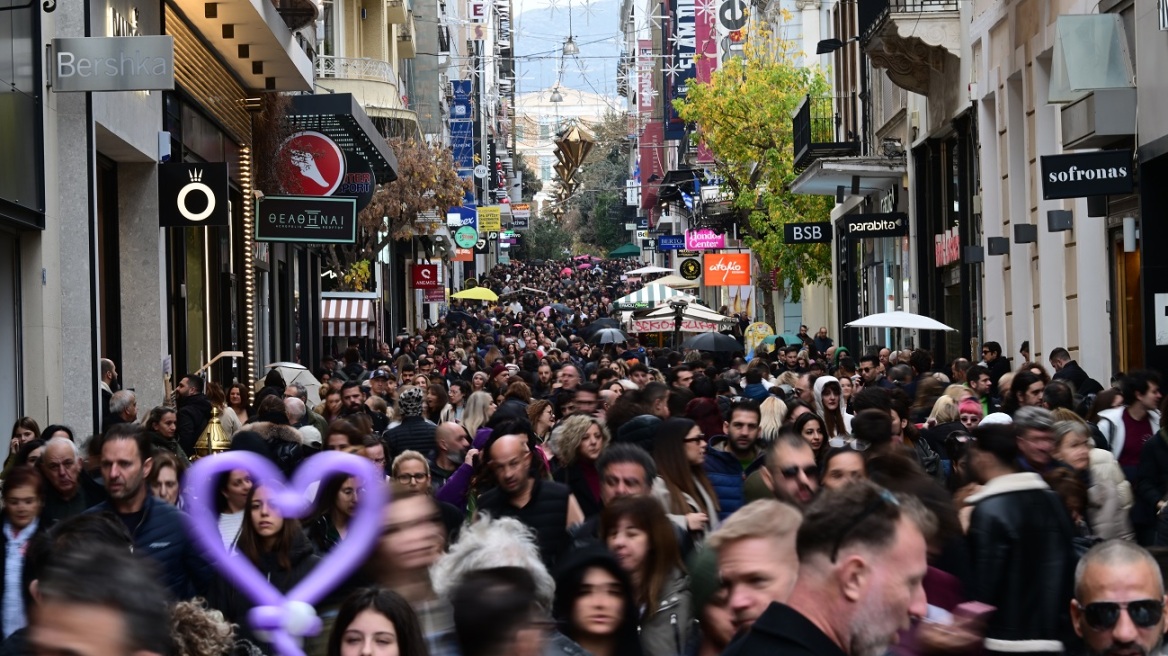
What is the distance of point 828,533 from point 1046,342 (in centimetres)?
2101

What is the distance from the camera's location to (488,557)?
5.93 meters

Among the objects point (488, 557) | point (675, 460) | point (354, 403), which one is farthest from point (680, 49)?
point (488, 557)

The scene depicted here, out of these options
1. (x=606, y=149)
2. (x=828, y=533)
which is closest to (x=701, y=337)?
(x=828, y=533)

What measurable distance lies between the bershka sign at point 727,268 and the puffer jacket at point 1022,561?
38.8 meters

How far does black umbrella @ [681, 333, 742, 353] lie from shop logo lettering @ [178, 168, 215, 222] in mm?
10400

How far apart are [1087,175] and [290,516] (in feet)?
44.2

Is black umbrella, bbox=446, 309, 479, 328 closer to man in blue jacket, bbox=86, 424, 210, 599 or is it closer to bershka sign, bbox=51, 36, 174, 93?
bershka sign, bbox=51, 36, 174, 93

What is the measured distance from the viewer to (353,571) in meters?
6.09

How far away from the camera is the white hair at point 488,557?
19.0 feet

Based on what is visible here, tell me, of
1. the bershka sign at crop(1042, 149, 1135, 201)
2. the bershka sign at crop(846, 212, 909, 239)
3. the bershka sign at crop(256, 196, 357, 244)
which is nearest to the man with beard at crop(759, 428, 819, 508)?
the bershka sign at crop(1042, 149, 1135, 201)

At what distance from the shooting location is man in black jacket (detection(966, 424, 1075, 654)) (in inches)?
280

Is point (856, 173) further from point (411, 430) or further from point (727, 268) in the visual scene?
point (411, 430)

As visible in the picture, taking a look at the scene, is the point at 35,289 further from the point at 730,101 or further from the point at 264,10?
the point at 730,101

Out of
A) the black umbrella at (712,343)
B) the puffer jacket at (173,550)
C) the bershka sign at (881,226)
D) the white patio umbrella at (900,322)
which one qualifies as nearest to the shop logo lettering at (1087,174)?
the white patio umbrella at (900,322)
